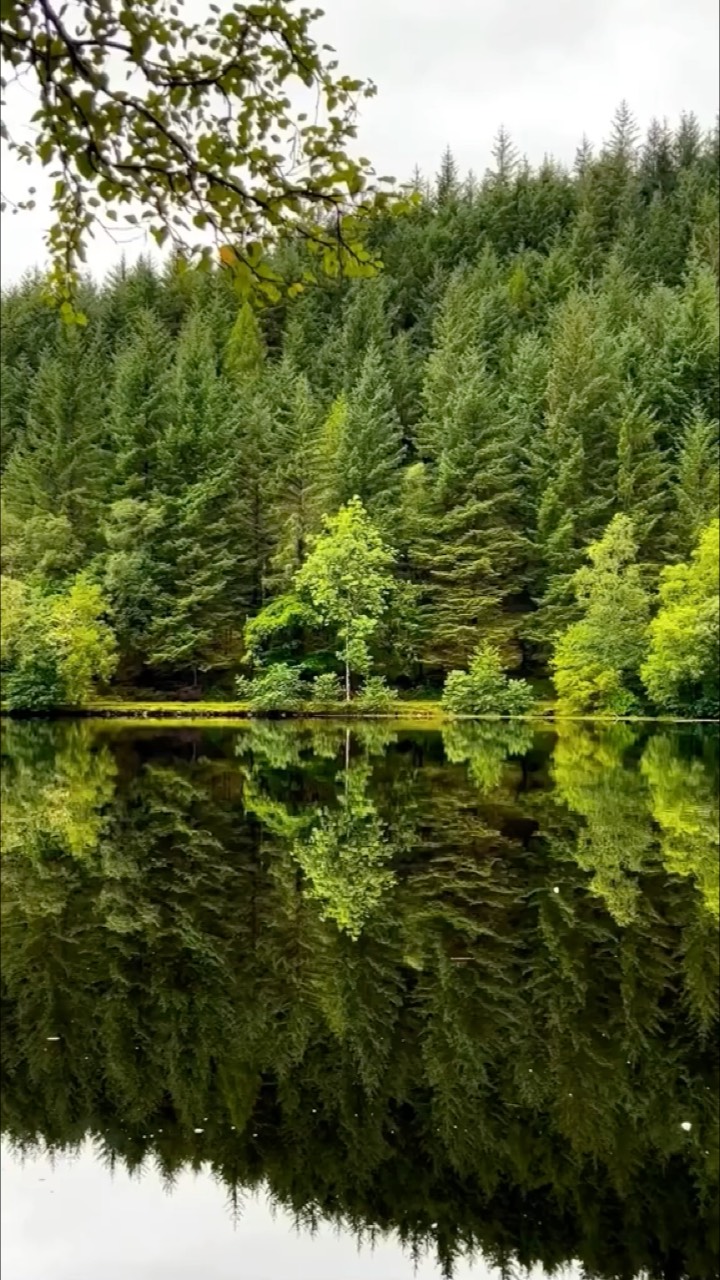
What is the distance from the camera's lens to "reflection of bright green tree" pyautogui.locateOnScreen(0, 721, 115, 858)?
48.6ft

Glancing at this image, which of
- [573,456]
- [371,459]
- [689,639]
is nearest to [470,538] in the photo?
[573,456]

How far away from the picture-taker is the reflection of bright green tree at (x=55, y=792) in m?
14.8

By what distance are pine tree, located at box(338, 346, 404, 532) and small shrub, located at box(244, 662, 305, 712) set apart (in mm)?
8512

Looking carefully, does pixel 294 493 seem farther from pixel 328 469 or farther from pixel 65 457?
pixel 65 457

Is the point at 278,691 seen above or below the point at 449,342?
below

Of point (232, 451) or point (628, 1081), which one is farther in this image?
point (232, 451)

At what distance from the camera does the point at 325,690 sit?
46.0 m

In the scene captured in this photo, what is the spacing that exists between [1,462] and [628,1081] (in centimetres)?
6309

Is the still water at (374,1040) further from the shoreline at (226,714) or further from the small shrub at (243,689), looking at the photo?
the small shrub at (243,689)

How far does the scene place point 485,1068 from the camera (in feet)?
23.1

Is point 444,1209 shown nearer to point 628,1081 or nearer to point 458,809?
point 628,1081

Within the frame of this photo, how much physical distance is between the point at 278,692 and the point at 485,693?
28.8ft

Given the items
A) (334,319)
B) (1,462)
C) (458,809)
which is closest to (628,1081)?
(458,809)

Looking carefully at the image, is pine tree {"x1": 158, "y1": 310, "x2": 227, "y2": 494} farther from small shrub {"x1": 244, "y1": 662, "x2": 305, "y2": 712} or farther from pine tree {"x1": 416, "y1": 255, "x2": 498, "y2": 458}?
small shrub {"x1": 244, "y1": 662, "x2": 305, "y2": 712}
